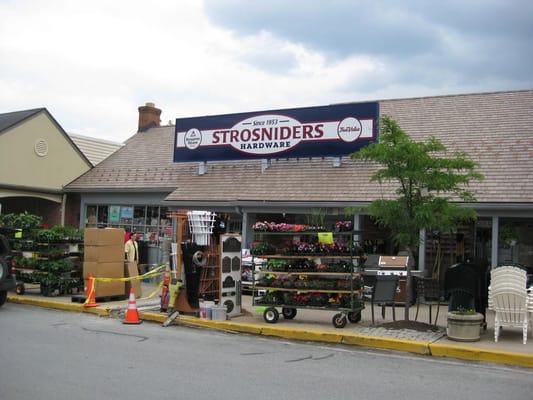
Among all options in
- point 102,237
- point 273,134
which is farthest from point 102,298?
point 273,134

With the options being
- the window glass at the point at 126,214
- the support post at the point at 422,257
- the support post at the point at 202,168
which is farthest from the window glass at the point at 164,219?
the support post at the point at 422,257

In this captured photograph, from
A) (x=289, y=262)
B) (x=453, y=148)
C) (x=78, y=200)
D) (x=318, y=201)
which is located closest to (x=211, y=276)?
(x=289, y=262)

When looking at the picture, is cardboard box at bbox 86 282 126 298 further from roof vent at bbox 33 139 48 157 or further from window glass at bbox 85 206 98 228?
roof vent at bbox 33 139 48 157

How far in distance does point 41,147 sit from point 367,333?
15.4m

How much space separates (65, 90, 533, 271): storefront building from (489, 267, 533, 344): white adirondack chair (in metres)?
1.32

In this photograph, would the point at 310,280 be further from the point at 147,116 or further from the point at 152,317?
the point at 147,116

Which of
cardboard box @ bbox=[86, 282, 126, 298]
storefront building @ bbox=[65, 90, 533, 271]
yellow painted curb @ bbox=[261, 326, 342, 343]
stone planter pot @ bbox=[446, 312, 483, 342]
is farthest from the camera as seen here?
storefront building @ bbox=[65, 90, 533, 271]

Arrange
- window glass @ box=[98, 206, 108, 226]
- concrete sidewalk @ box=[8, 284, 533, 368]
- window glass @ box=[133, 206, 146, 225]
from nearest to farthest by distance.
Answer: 1. concrete sidewalk @ box=[8, 284, 533, 368]
2. window glass @ box=[133, 206, 146, 225]
3. window glass @ box=[98, 206, 108, 226]

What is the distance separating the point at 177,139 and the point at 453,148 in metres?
9.25

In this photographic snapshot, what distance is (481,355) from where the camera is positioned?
30.4 ft

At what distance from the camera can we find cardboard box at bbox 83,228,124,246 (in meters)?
15.0

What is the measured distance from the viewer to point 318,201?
16.8 metres

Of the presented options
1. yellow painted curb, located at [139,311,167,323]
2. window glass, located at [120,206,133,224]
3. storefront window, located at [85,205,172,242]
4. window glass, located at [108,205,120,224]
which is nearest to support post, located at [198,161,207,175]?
storefront window, located at [85,205,172,242]

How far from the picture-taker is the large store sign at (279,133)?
18.0 meters
